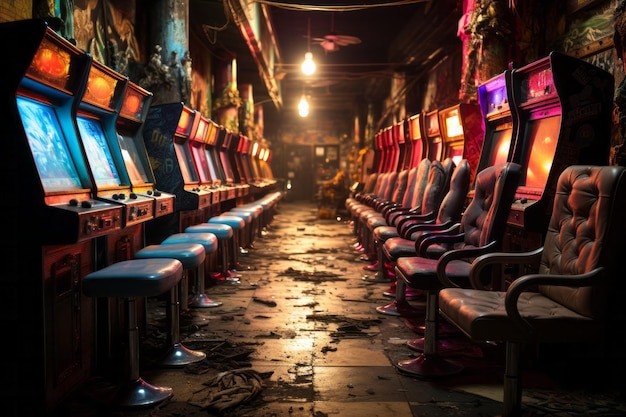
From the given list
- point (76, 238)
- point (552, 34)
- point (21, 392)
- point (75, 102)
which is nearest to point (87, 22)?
point (75, 102)

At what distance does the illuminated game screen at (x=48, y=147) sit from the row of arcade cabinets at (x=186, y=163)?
2.12 meters

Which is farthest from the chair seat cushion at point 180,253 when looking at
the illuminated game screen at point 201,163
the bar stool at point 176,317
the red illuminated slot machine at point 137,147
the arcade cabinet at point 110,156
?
the illuminated game screen at point 201,163

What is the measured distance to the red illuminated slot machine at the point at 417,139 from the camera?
8977 millimetres

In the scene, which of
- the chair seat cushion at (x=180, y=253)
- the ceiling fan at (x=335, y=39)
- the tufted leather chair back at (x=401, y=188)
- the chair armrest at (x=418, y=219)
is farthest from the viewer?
the ceiling fan at (x=335, y=39)

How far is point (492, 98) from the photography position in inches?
212

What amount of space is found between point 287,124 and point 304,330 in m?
22.3

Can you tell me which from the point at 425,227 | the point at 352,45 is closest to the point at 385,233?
the point at 425,227

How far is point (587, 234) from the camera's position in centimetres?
262

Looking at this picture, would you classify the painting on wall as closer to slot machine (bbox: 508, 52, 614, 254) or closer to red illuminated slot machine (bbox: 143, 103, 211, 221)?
red illuminated slot machine (bbox: 143, 103, 211, 221)

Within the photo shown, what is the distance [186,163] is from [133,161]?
2009 mm

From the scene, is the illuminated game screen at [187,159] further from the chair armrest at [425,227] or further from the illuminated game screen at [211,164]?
the chair armrest at [425,227]

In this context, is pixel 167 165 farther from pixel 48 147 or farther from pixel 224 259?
pixel 48 147

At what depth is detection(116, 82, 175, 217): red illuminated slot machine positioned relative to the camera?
4430 mm

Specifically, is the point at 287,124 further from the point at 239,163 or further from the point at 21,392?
the point at 21,392
